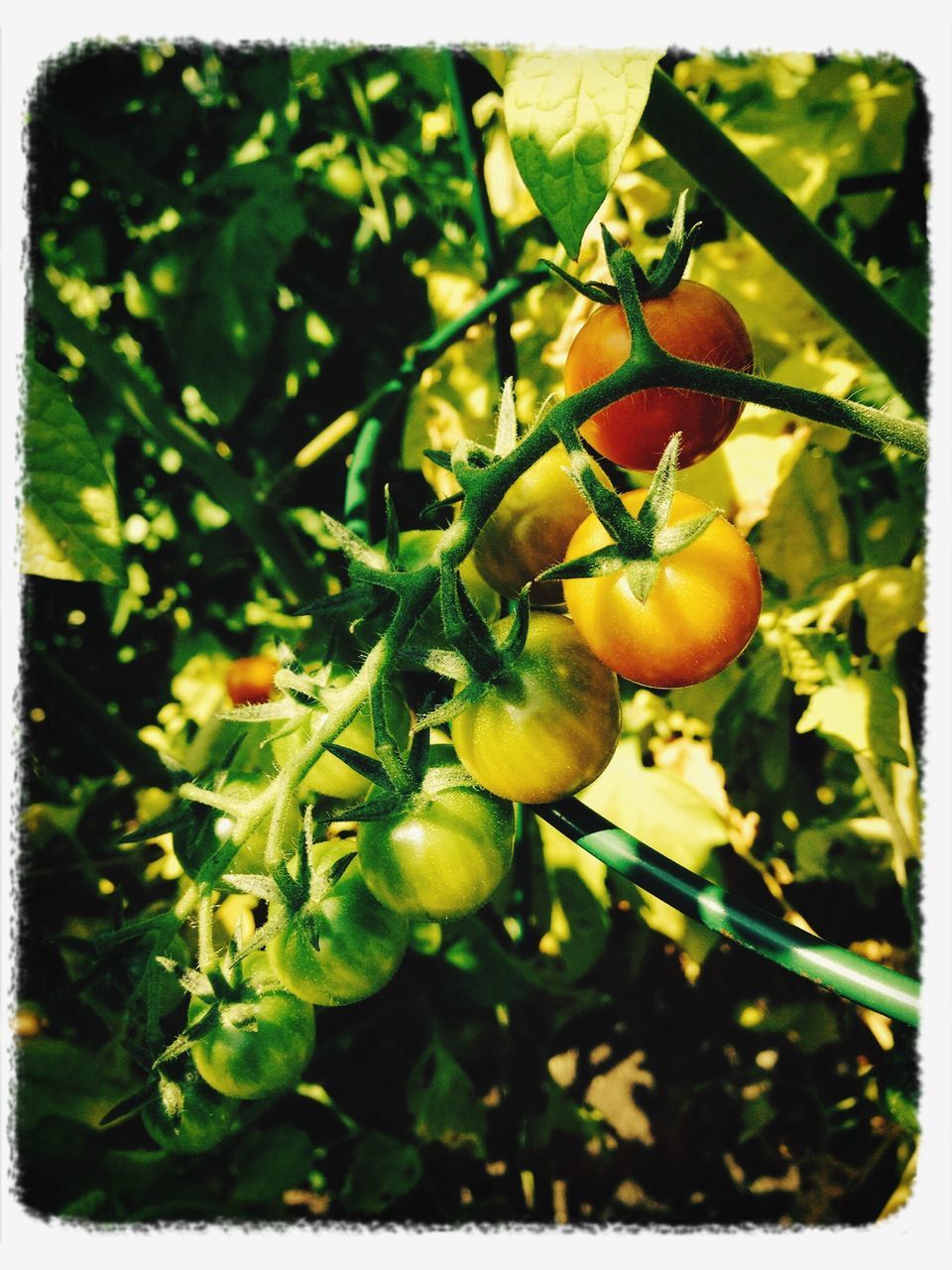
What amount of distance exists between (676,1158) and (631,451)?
1.31 metres

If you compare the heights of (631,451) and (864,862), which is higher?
(631,451)

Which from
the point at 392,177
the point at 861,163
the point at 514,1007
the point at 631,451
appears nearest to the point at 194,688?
the point at 514,1007

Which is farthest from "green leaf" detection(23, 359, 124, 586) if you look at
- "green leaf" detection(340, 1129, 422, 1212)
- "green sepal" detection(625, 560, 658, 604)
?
"green leaf" detection(340, 1129, 422, 1212)

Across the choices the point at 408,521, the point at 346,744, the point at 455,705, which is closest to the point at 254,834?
the point at 346,744

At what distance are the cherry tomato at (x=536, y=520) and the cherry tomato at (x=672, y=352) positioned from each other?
0.05 metres

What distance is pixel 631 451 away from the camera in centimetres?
59

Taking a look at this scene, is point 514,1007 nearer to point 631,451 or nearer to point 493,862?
point 493,862

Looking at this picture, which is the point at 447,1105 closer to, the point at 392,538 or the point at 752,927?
the point at 752,927

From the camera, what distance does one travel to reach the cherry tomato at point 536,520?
56cm

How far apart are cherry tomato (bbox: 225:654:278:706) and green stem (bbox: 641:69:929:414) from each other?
620mm

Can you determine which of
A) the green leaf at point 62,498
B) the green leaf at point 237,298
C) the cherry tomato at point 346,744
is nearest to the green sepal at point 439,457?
the cherry tomato at point 346,744

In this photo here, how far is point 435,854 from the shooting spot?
505 mm

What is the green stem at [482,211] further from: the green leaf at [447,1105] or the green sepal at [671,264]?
the green leaf at [447,1105]

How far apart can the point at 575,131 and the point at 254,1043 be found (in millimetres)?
571
